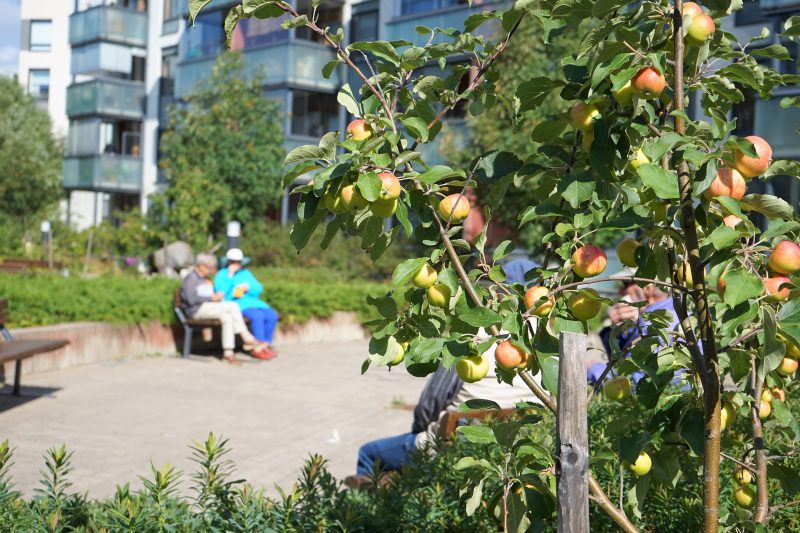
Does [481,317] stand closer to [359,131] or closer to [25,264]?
[359,131]

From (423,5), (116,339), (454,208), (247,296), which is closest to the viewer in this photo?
(454,208)

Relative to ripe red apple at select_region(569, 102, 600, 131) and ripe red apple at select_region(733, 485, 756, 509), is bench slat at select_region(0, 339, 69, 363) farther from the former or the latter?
ripe red apple at select_region(569, 102, 600, 131)

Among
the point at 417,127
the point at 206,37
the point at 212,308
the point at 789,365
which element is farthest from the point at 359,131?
the point at 206,37

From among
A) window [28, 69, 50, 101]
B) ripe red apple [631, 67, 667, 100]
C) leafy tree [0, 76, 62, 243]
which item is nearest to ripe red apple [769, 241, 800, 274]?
ripe red apple [631, 67, 667, 100]

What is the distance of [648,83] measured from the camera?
1832mm

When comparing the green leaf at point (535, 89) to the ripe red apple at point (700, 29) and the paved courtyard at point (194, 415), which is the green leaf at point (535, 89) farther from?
the paved courtyard at point (194, 415)

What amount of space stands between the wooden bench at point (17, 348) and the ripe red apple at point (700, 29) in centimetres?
711

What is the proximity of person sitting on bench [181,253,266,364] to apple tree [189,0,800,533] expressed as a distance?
10.1 meters

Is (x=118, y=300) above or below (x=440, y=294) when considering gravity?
below

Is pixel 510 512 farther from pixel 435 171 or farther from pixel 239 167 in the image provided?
pixel 239 167

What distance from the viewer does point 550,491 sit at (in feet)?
7.00

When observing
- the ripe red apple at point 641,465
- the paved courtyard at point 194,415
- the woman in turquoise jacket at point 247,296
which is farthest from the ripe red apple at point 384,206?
the woman in turquoise jacket at point 247,296

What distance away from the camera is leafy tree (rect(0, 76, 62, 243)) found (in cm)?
3888

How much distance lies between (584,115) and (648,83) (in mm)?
183
